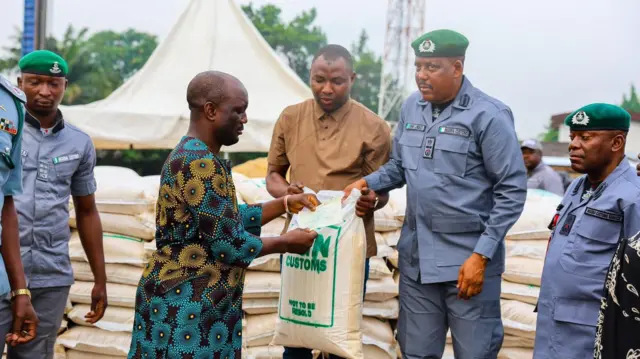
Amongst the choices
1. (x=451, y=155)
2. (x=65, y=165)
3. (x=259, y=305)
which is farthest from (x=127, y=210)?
(x=451, y=155)

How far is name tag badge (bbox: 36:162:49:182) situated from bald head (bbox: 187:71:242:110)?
40.0 inches

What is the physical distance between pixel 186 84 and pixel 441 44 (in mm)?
5662

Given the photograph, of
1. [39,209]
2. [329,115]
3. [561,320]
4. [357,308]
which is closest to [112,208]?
[39,209]

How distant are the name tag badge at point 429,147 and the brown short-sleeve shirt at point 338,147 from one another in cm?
34

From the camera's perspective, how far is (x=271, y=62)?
9.22 meters

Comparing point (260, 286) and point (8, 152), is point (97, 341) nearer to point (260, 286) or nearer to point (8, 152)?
point (260, 286)

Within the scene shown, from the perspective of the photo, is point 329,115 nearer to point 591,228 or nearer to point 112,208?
point 591,228

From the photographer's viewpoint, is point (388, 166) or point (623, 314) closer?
point (623, 314)

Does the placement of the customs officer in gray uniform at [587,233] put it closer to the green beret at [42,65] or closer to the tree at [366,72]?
the green beret at [42,65]

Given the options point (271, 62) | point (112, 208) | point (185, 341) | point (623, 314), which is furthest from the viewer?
point (271, 62)

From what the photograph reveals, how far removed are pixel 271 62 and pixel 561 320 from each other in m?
6.55

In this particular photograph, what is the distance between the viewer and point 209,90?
2793mm

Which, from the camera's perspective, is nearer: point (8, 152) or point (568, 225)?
point (8, 152)

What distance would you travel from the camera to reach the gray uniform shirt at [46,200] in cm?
342
